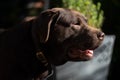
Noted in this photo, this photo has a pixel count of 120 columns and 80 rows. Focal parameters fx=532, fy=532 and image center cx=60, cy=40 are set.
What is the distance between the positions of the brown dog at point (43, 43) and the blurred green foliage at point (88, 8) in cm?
111

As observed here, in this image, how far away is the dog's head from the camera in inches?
221

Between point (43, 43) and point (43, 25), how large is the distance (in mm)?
217

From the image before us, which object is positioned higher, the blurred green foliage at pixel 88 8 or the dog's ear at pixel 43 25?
the dog's ear at pixel 43 25

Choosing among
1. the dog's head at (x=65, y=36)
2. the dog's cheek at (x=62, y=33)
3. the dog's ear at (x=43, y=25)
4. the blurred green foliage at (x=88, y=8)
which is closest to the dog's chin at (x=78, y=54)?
the dog's head at (x=65, y=36)

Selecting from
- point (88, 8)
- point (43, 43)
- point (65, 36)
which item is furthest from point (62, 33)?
point (88, 8)

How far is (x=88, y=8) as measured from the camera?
23.3ft

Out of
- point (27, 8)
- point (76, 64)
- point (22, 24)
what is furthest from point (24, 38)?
point (27, 8)

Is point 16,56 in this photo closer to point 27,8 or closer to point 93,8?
point 93,8

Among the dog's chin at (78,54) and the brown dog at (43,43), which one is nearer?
the brown dog at (43,43)

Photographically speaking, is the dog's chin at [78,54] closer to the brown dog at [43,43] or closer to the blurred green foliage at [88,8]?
the brown dog at [43,43]

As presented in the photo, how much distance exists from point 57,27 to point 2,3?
18.5 feet

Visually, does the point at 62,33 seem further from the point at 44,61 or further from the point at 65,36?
the point at 44,61

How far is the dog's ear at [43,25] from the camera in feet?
18.1

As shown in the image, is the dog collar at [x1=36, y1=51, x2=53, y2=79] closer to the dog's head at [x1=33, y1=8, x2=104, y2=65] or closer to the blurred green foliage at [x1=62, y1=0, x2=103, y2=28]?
the dog's head at [x1=33, y1=8, x2=104, y2=65]
